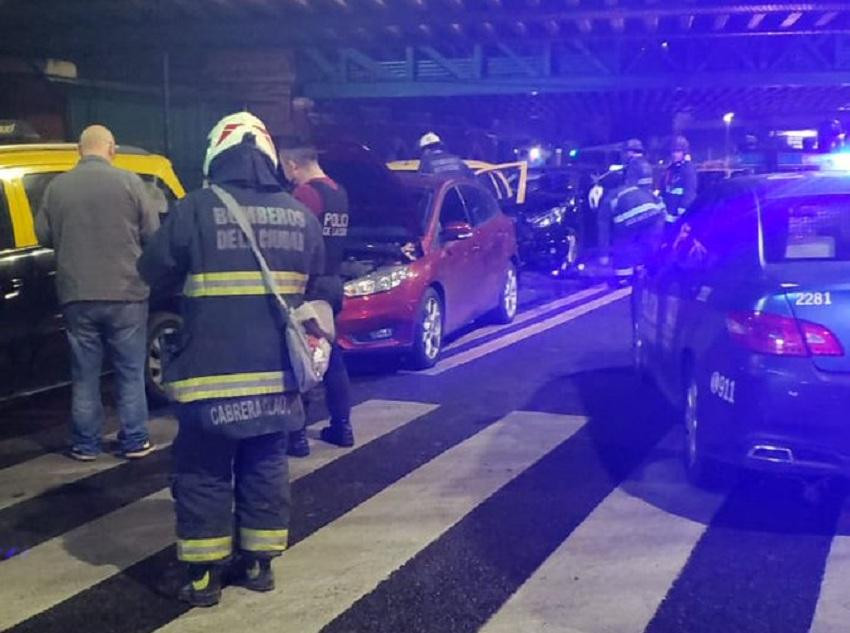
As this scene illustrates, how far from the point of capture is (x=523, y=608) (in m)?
4.23

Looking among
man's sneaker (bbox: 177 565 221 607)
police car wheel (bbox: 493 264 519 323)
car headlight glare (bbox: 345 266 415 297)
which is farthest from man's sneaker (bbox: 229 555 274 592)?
police car wheel (bbox: 493 264 519 323)

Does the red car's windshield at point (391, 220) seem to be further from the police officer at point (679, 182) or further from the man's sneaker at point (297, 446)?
the police officer at point (679, 182)

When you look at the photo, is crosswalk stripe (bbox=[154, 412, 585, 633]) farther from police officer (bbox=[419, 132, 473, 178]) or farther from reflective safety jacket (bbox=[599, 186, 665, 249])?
reflective safety jacket (bbox=[599, 186, 665, 249])

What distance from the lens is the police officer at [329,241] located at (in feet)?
19.0

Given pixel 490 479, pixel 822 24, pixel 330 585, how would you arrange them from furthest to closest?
pixel 822 24 < pixel 490 479 < pixel 330 585

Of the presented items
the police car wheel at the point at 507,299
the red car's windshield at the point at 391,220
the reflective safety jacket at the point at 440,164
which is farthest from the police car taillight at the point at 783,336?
the reflective safety jacket at the point at 440,164

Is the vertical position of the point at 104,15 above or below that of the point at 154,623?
above

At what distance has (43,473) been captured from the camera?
612 centimetres

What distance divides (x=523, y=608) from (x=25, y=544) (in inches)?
92.3

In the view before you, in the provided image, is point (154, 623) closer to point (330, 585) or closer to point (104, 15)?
point (330, 585)

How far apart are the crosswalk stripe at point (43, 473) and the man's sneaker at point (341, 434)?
3.35ft

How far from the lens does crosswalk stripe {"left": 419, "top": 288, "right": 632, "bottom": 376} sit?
9.19m

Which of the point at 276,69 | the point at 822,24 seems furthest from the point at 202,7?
the point at 822,24

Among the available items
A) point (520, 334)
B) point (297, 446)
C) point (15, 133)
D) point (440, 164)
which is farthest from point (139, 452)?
point (440, 164)
